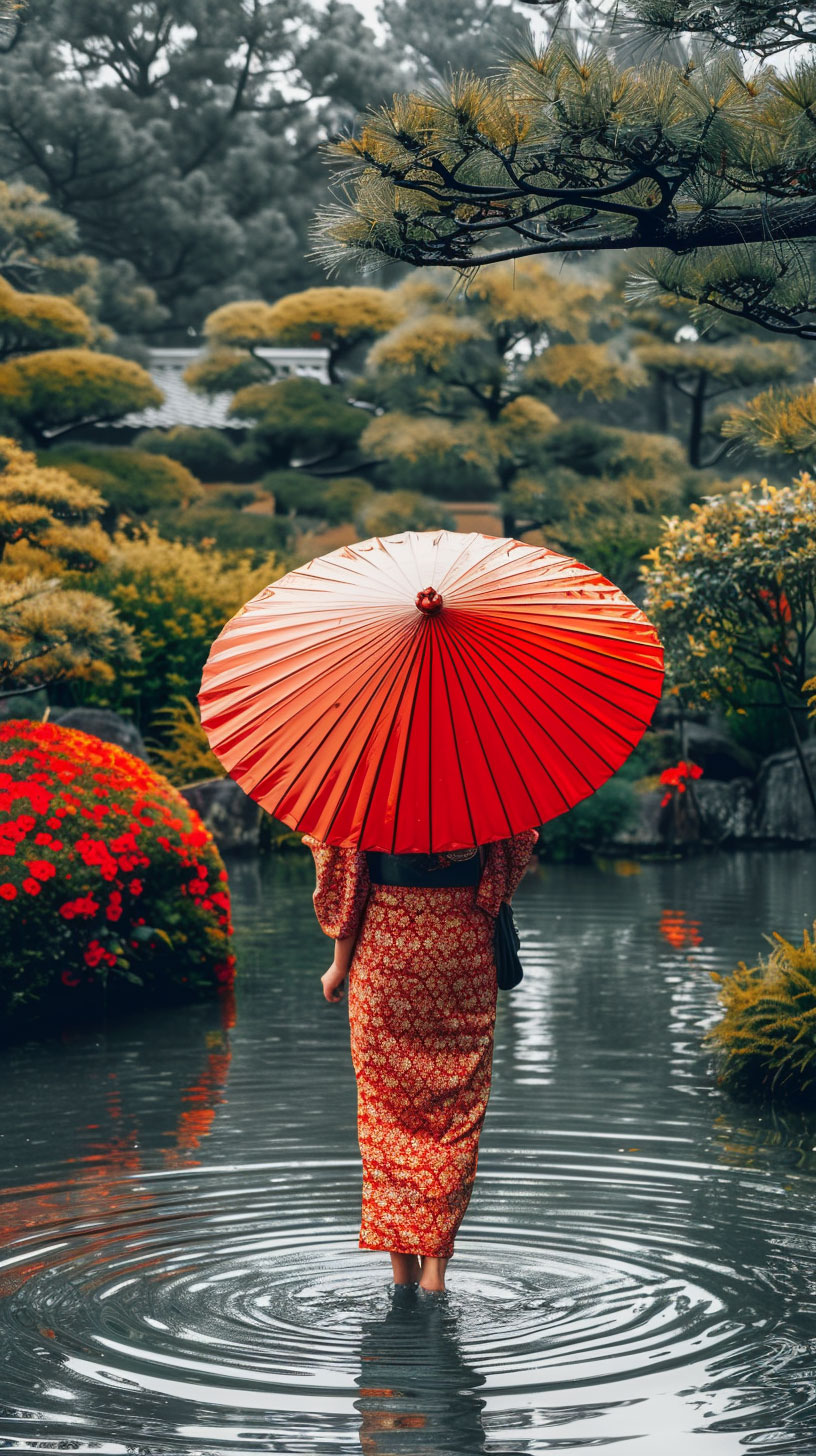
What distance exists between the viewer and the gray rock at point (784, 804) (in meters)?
18.0

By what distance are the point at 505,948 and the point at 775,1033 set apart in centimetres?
267

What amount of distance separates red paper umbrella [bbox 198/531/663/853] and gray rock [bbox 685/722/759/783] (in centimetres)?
1502

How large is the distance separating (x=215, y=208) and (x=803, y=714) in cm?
1405

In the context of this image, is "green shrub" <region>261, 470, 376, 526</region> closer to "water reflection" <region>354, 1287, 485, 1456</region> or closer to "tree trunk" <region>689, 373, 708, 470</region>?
"tree trunk" <region>689, 373, 708, 470</region>

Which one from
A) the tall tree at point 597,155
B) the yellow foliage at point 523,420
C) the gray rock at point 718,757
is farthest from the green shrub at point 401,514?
the tall tree at point 597,155

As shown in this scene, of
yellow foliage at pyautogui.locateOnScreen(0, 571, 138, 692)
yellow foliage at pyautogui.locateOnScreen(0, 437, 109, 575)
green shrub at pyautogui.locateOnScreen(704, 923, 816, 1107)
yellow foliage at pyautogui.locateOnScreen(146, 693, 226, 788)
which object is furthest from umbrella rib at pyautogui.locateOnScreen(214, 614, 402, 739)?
yellow foliage at pyautogui.locateOnScreen(146, 693, 226, 788)

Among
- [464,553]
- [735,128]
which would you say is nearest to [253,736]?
[464,553]

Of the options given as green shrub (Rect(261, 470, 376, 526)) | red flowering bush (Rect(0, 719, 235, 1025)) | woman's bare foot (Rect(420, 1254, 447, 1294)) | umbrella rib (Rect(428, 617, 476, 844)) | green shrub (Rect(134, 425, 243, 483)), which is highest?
green shrub (Rect(134, 425, 243, 483))

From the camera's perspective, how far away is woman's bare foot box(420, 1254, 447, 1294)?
452 cm

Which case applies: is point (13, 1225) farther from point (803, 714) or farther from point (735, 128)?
→ point (803, 714)

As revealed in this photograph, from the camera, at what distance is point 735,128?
539cm

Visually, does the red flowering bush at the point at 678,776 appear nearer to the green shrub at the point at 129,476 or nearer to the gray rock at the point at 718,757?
the gray rock at the point at 718,757

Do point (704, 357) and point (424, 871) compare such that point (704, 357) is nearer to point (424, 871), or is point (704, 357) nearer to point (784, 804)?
point (784, 804)

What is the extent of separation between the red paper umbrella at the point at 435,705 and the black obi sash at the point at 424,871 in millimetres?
318
